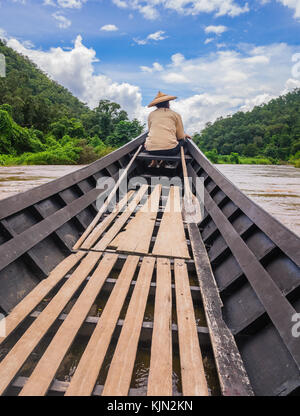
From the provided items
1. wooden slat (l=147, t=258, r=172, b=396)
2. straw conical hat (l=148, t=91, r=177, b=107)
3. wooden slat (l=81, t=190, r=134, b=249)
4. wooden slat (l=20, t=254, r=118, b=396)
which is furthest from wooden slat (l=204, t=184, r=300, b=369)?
straw conical hat (l=148, t=91, r=177, b=107)

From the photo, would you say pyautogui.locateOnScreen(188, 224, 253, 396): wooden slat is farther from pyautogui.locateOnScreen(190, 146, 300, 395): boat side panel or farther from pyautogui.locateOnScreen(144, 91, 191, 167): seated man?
pyautogui.locateOnScreen(144, 91, 191, 167): seated man

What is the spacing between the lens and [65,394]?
3.03 ft

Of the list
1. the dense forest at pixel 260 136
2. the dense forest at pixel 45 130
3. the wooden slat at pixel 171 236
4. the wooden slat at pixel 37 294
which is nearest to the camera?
the wooden slat at pixel 37 294

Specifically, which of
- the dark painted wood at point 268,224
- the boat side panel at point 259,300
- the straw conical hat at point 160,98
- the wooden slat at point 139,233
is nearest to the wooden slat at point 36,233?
the wooden slat at point 139,233

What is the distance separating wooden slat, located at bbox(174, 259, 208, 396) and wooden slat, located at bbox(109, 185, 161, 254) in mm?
561

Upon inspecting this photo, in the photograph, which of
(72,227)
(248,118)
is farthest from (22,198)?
(248,118)

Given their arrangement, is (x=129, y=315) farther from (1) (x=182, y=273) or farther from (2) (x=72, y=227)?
(2) (x=72, y=227)

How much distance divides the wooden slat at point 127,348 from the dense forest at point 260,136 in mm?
30256

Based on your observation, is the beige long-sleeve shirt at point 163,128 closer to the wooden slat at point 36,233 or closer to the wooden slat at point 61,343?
the wooden slat at point 36,233

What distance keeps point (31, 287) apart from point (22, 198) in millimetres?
689

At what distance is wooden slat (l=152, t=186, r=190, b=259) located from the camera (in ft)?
6.81

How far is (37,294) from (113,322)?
0.56m

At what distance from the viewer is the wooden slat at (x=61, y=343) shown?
0.95 meters
